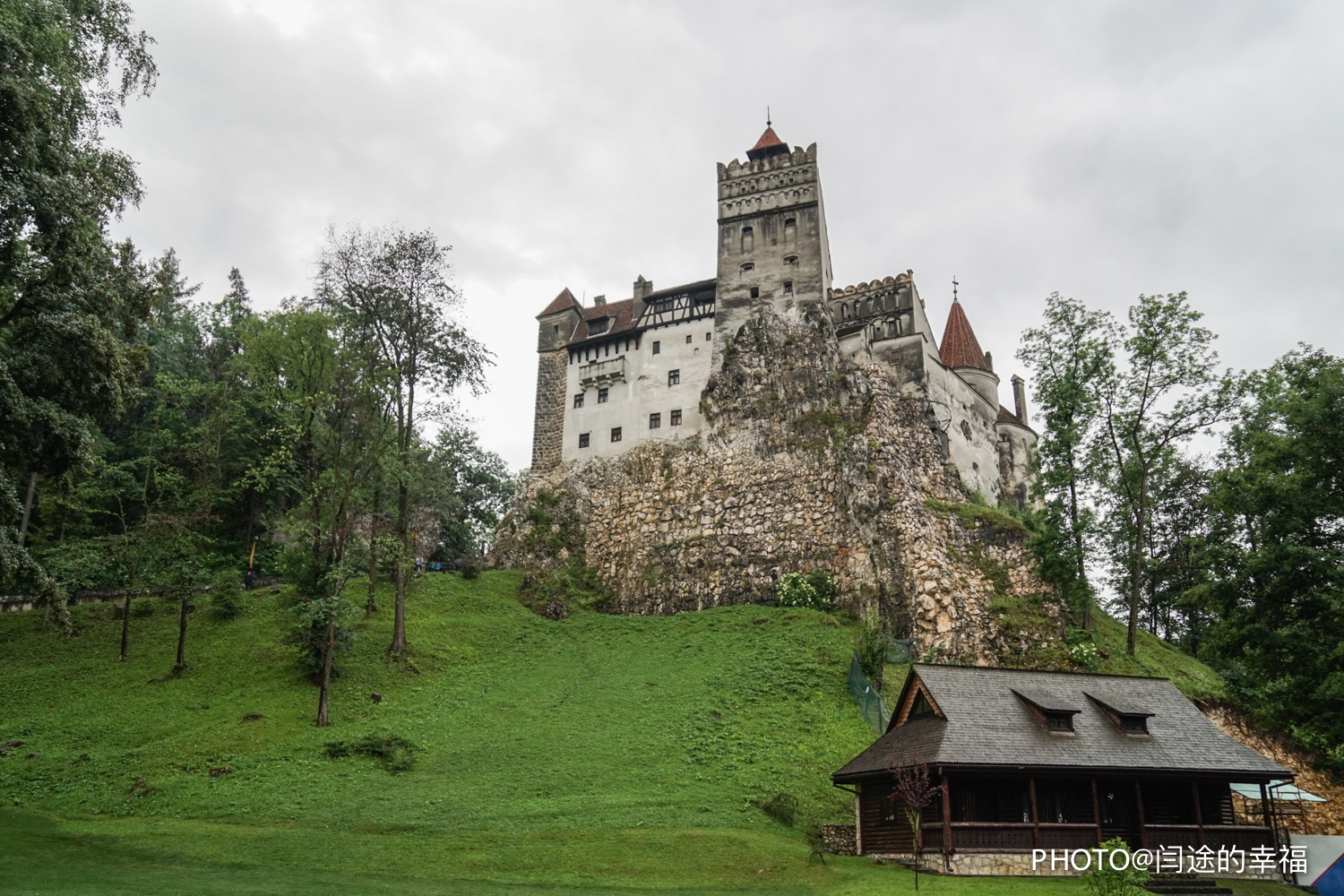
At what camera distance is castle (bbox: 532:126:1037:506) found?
5050cm

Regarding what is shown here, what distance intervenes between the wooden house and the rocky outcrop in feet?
40.8

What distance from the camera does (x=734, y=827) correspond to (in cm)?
2245

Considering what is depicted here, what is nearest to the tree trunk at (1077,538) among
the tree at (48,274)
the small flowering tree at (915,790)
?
the small flowering tree at (915,790)

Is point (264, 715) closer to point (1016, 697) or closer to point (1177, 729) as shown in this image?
point (1016, 697)

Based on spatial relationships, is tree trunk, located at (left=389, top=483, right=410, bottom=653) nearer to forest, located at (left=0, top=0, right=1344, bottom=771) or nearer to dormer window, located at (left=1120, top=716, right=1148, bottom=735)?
forest, located at (left=0, top=0, right=1344, bottom=771)

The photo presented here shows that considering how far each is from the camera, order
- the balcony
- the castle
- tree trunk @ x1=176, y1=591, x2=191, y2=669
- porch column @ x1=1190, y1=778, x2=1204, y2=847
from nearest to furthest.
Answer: porch column @ x1=1190, y1=778, x2=1204, y2=847 < tree trunk @ x1=176, y1=591, x2=191, y2=669 < the castle < the balcony

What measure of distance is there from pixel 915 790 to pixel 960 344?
41786 millimetres

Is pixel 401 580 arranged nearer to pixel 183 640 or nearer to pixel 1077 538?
pixel 183 640

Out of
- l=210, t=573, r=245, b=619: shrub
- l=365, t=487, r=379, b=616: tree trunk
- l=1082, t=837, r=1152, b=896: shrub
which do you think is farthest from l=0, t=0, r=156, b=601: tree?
l=1082, t=837, r=1152, b=896: shrub

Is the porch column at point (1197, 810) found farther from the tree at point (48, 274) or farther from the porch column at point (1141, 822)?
the tree at point (48, 274)

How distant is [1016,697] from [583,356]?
37.3 meters

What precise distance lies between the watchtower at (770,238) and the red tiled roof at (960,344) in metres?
9.98

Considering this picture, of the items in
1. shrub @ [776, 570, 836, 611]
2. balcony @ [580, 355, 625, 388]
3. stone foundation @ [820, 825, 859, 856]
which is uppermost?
balcony @ [580, 355, 625, 388]

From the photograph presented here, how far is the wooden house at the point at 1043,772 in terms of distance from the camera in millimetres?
21859
